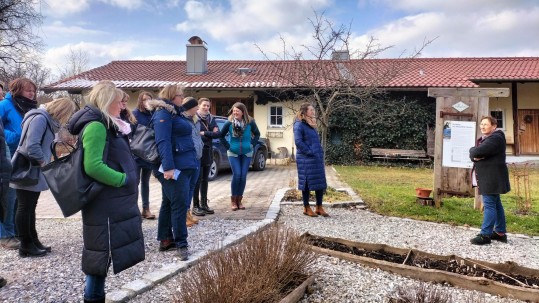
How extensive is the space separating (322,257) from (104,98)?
103 inches

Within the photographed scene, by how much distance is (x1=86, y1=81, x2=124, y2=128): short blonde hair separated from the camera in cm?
265

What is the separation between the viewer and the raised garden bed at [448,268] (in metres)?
3.31

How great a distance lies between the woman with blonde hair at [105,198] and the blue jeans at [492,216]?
439cm

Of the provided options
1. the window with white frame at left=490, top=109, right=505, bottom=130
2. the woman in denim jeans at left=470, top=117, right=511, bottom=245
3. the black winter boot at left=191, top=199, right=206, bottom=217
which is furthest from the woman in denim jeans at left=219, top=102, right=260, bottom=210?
the window with white frame at left=490, top=109, right=505, bottom=130

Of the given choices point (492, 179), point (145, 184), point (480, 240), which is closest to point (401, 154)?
point (492, 179)

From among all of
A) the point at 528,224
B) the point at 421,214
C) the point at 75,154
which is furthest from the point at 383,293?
the point at 528,224

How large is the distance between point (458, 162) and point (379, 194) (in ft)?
6.62

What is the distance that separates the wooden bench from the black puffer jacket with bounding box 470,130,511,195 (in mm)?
11574

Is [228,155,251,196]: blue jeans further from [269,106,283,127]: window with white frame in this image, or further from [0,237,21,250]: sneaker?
[269,106,283,127]: window with white frame

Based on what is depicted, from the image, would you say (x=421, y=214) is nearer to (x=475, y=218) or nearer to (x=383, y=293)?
(x=475, y=218)

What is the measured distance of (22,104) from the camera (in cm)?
446

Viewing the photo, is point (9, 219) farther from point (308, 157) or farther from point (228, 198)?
point (228, 198)

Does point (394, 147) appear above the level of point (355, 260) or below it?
above

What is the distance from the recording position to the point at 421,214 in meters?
6.56
